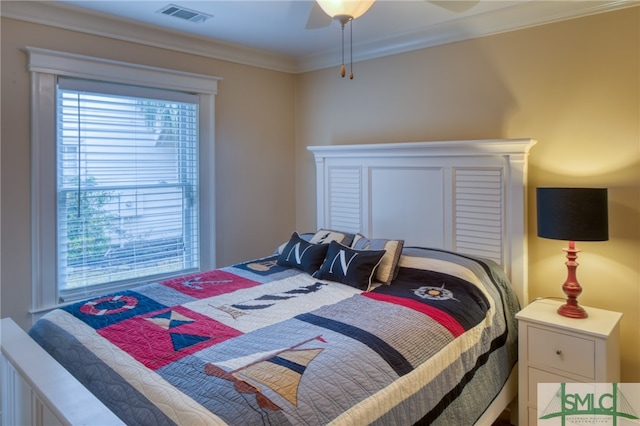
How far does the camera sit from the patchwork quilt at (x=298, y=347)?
140 centimetres

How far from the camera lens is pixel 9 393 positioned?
5.39 feet

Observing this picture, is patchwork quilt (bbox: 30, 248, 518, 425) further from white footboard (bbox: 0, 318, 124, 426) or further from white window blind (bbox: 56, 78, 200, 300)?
white window blind (bbox: 56, 78, 200, 300)

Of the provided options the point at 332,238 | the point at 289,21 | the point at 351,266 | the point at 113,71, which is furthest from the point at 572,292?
the point at 113,71

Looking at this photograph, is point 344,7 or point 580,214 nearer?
point 344,7

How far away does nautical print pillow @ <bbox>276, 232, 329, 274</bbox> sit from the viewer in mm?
2842

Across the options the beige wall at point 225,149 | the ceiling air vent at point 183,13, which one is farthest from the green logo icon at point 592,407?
the ceiling air vent at point 183,13

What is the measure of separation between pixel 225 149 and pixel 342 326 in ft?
7.11

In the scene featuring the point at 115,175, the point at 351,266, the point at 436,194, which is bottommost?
the point at 351,266

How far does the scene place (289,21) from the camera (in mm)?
2904

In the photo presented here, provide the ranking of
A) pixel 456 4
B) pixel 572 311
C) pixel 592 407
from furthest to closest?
pixel 456 4 < pixel 572 311 < pixel 592 407

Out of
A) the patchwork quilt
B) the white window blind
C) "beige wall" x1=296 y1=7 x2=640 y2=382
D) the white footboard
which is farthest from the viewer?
the white window blind

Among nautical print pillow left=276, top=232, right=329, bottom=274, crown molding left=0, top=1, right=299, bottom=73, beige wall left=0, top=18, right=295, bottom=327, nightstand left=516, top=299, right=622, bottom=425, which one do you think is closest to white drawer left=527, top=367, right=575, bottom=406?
nightstand left=516, top=299, right=622, bottom=425

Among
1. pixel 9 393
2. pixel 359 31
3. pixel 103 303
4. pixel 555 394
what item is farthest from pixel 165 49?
pixel 555 394

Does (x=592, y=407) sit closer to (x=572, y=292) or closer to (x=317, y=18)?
(x=572, y=292)
